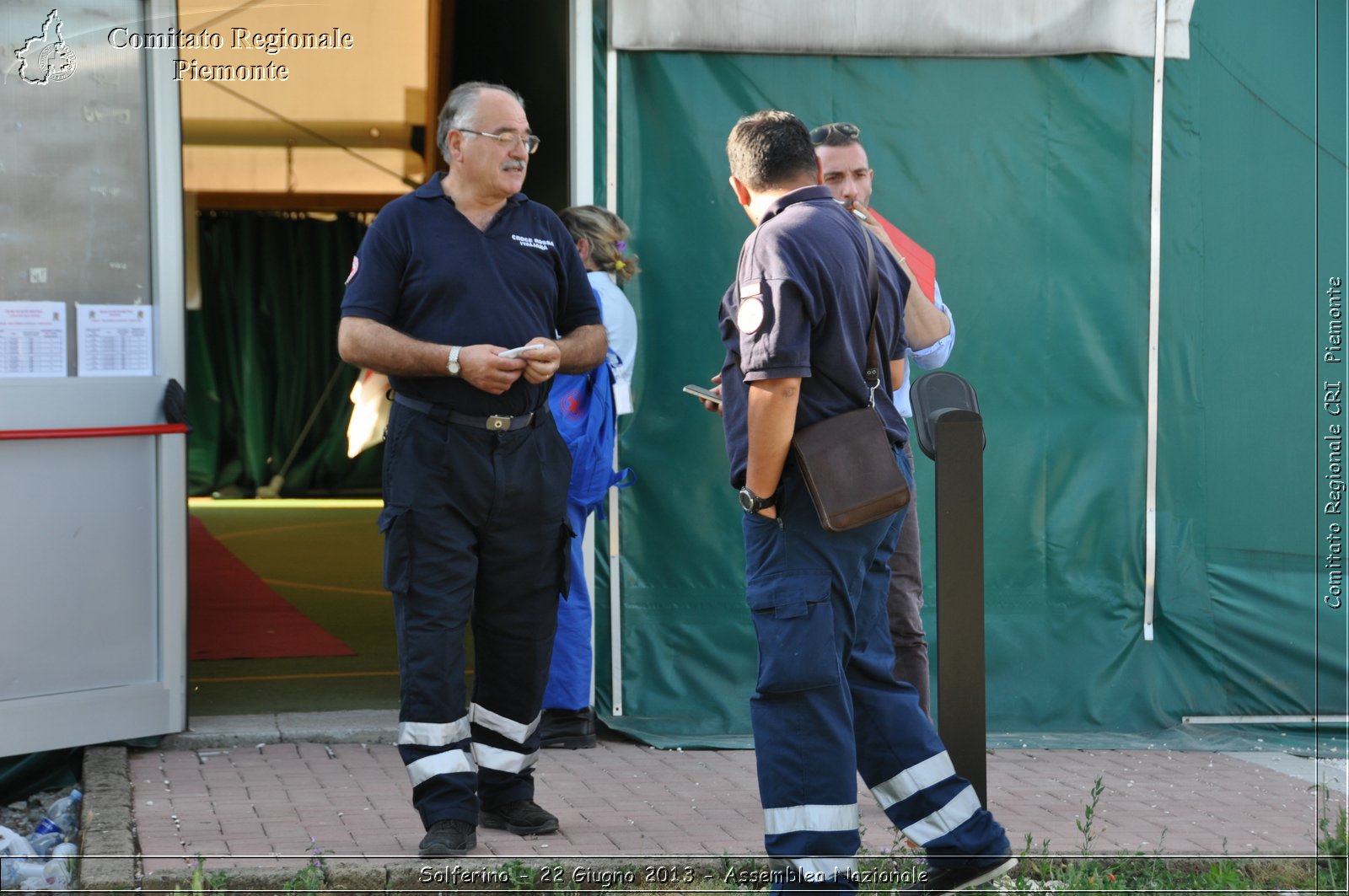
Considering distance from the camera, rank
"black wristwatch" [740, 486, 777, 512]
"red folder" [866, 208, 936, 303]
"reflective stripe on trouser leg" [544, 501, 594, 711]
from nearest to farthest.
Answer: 1. "black wristwatch" [740, 486, 777, 512]
2. "red folder" [866, 208, 936, 303]
3. "reflective stripe on trouser leg" [544, 501, 594, 711]

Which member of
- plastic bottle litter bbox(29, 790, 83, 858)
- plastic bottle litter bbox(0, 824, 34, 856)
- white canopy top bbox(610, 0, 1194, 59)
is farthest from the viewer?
white canopy top bbox(610, 0, 1194, 59)

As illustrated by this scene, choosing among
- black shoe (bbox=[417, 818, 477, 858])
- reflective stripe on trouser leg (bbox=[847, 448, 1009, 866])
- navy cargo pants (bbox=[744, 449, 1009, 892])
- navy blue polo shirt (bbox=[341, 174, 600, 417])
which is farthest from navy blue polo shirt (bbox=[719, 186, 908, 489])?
black shoe (bbox=[417, 818, 477, 858])

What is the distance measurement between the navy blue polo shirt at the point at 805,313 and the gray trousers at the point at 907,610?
924 mm

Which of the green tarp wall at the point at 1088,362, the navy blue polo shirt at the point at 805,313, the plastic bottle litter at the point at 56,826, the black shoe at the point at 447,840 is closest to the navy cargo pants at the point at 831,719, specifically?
the navy blue polo shirt at the point at 805,313

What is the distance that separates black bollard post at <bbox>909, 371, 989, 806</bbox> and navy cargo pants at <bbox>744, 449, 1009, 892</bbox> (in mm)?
229

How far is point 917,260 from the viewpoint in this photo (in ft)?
16.8

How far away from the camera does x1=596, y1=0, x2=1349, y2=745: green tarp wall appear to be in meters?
5.79

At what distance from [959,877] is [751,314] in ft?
4.81

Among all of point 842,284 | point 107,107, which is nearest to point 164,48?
point 107,107

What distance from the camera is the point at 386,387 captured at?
4.67 metres

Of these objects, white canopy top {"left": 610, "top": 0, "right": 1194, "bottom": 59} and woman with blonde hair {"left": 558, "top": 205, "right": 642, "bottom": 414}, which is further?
white canopy top {"left": 610, "top": 0, "right": 1194, "bottom": 59}

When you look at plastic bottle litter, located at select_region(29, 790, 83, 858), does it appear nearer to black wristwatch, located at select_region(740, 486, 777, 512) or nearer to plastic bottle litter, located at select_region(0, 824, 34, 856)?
plastic bottle litter, located at select_region(0, 824, 34, 856)

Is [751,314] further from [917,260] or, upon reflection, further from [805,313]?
[917,260]

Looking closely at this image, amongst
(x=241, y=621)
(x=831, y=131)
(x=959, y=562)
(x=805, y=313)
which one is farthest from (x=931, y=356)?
(x=241, y=621)
